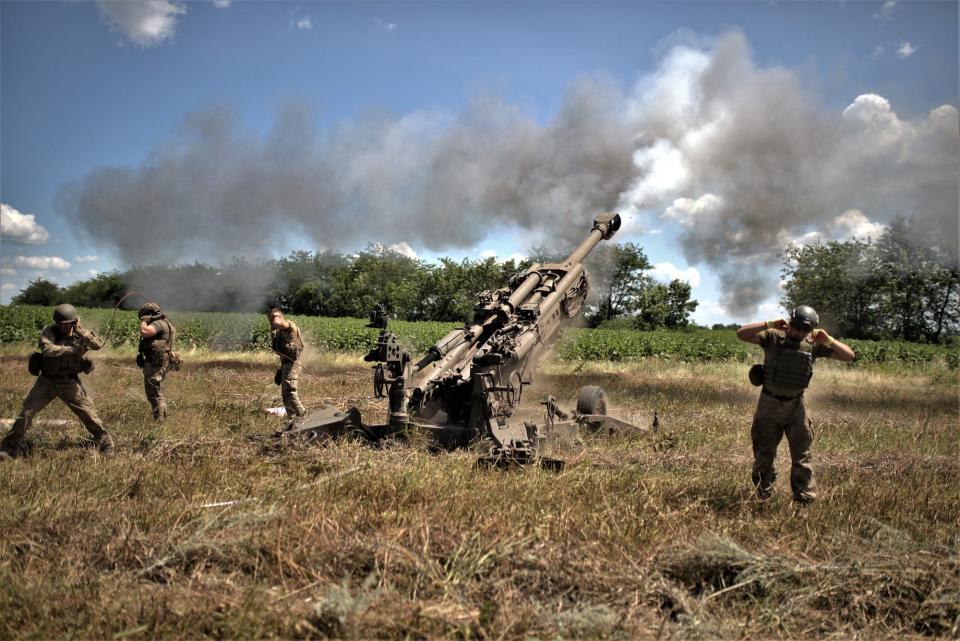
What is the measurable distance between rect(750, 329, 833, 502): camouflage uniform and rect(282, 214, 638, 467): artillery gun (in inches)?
72.2

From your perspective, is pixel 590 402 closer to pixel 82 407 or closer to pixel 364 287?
pixel 82 407

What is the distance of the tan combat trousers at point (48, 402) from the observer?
7180mm

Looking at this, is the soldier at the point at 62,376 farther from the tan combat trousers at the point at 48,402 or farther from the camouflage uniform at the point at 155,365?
the camouflage uniform at the point at 155,365

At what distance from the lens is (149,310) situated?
9.79 metres

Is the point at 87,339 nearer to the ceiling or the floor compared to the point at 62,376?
nearer to the ceiling

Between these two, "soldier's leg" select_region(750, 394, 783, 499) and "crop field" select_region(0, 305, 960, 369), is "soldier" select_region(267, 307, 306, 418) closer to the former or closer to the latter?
"soldier's leg" select_region(750, 394, 783, 499)

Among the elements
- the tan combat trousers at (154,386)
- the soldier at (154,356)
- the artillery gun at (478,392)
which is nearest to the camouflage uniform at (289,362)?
the soldier at (154,356)

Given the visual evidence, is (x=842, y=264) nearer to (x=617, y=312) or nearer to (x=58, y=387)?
(x=617, y=312)

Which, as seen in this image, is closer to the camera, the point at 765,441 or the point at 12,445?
the point at 765,441

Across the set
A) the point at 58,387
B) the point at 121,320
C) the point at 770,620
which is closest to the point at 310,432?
the point at 58,387

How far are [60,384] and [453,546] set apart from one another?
522 centimetres

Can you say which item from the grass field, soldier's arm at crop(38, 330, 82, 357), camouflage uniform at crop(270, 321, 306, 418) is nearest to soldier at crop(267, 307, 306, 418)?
camouflage uniform at crop(270, 321, 306, 418)

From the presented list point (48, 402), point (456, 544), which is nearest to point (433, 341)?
point (48, 402)

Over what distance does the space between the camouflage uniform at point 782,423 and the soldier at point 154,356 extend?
7659 mm
